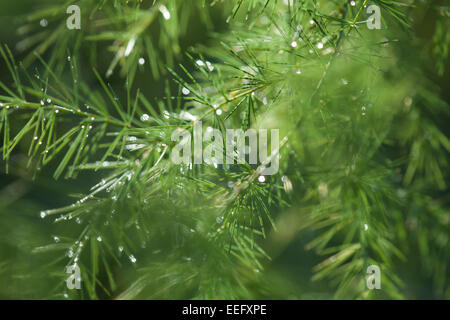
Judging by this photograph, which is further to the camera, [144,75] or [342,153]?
[144,75]

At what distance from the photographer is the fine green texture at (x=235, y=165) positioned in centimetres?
38

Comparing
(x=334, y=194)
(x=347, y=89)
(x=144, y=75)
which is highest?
(x=144, y=75)

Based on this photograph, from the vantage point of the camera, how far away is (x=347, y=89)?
0.47 m

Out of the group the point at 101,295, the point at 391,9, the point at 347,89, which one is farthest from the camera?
the point at 101,295

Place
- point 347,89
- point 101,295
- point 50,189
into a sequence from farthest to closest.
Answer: point 50,189, point 101,295, point 347,89

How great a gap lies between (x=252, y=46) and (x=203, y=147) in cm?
13

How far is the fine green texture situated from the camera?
378 millimetres

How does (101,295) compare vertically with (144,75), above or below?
below

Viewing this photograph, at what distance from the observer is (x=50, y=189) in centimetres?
71

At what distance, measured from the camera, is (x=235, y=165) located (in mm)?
374

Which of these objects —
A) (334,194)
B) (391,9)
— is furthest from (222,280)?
(391,9)

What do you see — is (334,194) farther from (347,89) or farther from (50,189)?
(50,189)
